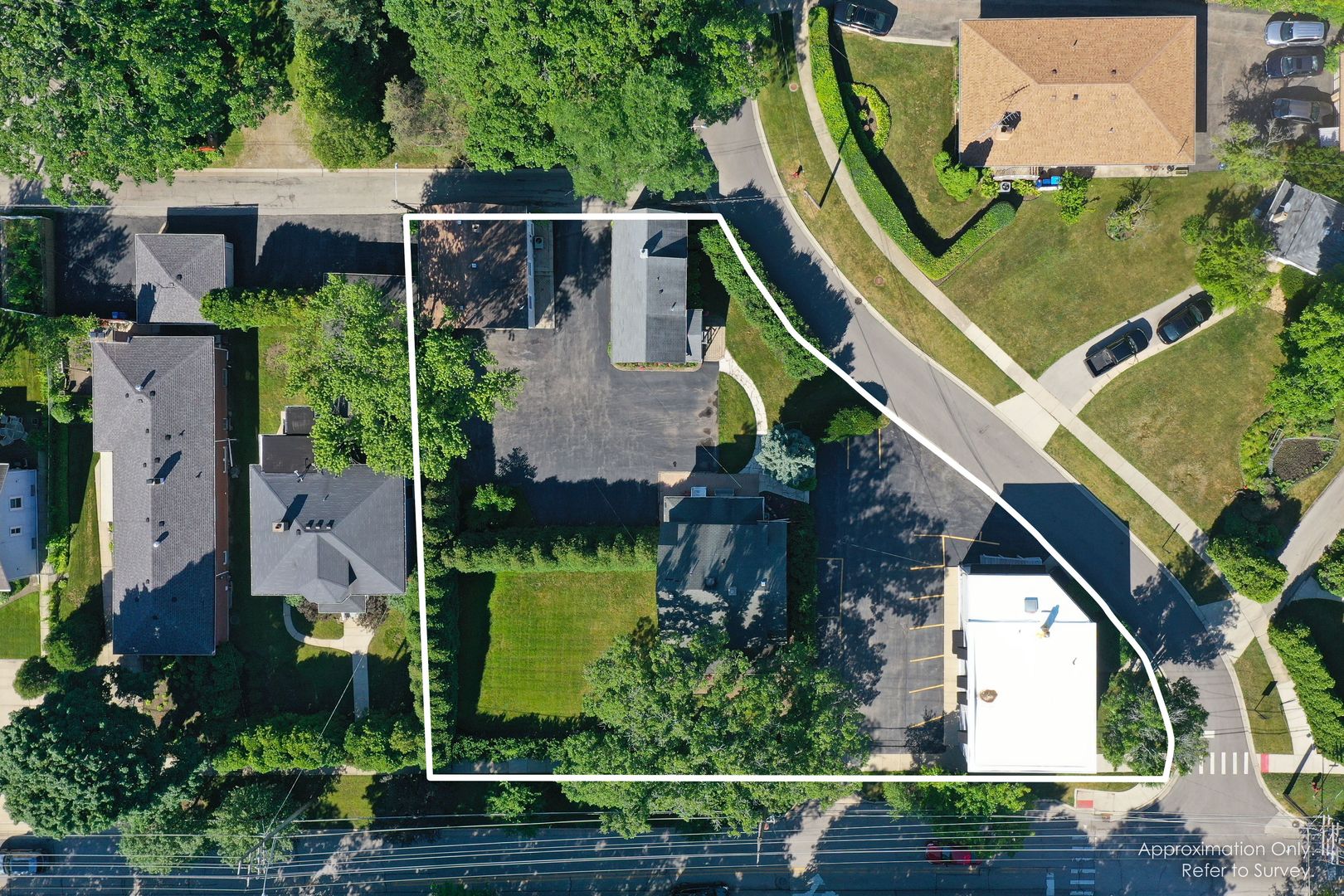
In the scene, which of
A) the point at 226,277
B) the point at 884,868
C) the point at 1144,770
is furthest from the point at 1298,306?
the point at 226,277

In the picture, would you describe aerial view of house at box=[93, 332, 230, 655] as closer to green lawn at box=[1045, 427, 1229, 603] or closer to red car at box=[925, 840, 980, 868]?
red car at box=[925, 840, 980, 868]

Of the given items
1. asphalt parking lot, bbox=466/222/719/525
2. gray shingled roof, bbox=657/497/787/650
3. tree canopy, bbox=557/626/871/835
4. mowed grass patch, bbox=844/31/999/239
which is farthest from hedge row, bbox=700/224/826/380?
tree canopy, bbox=557/626/871/835

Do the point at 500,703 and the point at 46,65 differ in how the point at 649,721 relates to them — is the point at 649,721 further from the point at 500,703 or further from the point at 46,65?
the point at 46,65

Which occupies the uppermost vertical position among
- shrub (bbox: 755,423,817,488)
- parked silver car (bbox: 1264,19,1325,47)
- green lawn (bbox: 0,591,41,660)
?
parked silver car (bbox: 1264,19,1325,47)

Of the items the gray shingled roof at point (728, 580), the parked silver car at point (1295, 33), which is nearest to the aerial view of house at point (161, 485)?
the gray shingled roof at point (728, 580)

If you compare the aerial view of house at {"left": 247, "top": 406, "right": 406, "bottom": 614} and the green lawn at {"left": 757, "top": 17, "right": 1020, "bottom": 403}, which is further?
the green lawn at {"left": 757, "top": 17, "right": 1020, "bottom": 403}

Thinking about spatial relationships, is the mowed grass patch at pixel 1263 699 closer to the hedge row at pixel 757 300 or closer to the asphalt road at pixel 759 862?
the asphalt road at pixel 759 862

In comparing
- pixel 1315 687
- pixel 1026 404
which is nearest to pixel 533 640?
pixel 1026 404
